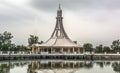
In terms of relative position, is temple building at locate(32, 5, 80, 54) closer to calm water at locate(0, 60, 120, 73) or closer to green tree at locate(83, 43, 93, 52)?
green tree at locate(83, 43, 93, 52)

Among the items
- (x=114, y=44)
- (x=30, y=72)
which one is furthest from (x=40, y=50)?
(x=30, y=72)

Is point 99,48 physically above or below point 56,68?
above

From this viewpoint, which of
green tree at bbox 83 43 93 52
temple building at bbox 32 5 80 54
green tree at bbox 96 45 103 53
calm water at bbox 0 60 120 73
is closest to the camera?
calm water at bbox 0 60 120 73

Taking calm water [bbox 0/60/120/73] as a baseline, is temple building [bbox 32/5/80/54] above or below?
above

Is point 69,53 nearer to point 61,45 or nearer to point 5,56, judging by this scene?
point 61,45

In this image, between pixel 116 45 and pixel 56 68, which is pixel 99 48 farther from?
pixel 56 68

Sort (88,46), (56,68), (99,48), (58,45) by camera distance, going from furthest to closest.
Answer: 1. (88,46)
2. (99,48)
3. (58,45)
4. (56,68)

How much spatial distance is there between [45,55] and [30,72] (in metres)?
35.2

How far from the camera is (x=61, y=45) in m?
84.9

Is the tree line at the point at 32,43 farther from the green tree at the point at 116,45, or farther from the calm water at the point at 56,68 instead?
the calm water at the point at 56,68

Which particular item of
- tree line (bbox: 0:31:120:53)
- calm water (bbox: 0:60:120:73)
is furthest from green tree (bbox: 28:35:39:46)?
calm water (bbox: 0:60:120:73)

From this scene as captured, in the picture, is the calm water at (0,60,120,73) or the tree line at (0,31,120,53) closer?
the calm water at (0,60,120,73)

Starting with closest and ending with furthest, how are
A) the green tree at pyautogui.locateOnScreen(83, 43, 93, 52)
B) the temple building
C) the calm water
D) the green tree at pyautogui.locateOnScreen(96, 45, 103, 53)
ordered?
the calm water < the temple building < the green tree at pyautogui.locateOnScreen(96, 45, 103, 53) < the green tree at pyautogui.locateOnScreen(83, 43, 93, 52)

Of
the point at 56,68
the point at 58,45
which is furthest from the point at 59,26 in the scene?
the point at 56,68
